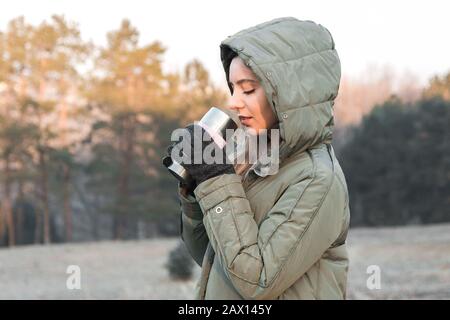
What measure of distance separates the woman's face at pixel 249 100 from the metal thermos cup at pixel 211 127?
0.11 feet

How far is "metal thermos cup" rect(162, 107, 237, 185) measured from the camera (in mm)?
1950

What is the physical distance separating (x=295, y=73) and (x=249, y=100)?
0.53 ft

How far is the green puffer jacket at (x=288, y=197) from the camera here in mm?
1813

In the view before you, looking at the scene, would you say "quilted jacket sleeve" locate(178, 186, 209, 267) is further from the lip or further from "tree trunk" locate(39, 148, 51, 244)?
"tree trunk" locate(39, 148, 51, 244)

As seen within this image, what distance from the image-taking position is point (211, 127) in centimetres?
196

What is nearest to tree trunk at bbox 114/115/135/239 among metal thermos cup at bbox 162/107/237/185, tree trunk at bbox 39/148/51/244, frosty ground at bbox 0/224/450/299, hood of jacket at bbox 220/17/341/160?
tree trunk at bbox 39/148/51/244

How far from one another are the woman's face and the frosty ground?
549 centimetres

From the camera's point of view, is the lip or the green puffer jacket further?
the lip

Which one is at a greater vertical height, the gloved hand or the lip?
the lip

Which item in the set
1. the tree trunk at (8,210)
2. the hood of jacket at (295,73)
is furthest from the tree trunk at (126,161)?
the hood of jacket at (295,73)

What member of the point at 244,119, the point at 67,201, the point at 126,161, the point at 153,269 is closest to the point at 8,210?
the point at 67,201

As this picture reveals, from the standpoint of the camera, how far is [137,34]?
86.9 ft

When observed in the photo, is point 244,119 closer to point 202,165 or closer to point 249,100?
point 249,100

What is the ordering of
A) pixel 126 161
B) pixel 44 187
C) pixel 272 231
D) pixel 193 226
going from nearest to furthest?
1. pixel 272 231
2. pixel 193 226
3. pixel 44 187
4. pixel 126 161
